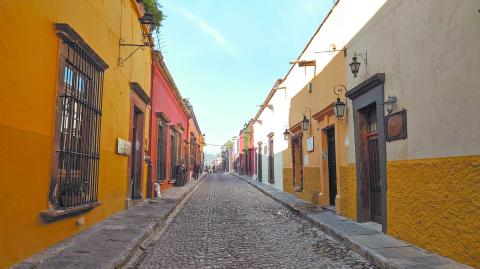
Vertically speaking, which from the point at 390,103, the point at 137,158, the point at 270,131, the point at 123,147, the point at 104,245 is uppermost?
the point at 270,131

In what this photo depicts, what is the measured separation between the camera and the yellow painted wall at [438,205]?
457 cm

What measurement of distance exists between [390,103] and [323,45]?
4.76 meters

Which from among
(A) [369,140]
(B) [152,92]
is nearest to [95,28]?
(A) [369,140]

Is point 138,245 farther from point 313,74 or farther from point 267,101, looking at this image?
point 267,101

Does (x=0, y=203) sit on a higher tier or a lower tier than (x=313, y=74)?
lower

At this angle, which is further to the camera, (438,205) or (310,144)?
(310,144)

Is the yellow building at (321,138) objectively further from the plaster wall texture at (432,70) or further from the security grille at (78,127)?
the security grille at (78,127)

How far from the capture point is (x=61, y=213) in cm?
545

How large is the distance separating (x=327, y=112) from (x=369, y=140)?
2.46 metres

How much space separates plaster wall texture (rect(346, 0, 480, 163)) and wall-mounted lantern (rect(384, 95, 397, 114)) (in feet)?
0.33

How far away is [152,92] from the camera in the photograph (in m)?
→ 13.6

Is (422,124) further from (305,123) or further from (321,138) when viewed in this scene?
(305,123)

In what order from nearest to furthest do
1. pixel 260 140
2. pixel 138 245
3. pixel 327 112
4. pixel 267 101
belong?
pixel 138 245 < pixel 327 112 < pixel 267 101 < pixel 260 140

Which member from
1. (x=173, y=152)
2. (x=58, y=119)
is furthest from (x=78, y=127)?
(x=173, y=152)
